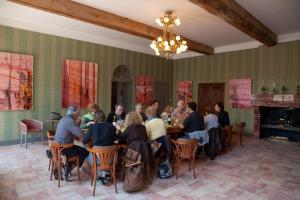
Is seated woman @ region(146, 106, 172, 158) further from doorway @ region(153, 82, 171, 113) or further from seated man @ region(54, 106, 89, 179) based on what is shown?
doorway @ region(153, 82, 171, 113)

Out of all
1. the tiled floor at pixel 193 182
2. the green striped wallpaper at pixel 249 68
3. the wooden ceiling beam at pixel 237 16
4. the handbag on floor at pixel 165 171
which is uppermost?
the wooden ceiling beam at pixel 237 16

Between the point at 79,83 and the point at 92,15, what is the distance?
8.71 ft

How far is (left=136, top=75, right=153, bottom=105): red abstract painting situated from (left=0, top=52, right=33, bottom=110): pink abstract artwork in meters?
3.93

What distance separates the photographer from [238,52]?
8.00 metres

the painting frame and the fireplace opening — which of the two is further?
the painting frame

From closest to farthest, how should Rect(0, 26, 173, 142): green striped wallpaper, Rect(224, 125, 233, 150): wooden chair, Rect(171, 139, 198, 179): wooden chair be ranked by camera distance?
Rect(171, 139, 198, 179): wooden chair < Rect(224, 125, 233, 150): wooden chair < Rect(0, 26, 173, 142): green striped wallpaper

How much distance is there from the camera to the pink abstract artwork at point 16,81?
5469mm

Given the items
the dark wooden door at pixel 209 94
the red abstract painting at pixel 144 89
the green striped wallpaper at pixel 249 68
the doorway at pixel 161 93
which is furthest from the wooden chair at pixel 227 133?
the doorway at pixel 161 93

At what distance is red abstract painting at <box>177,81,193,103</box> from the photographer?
9.52 metres

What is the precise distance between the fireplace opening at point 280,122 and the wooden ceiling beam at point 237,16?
8.11 feet

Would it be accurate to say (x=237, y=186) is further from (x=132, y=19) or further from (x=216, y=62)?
(x=216, y=62)

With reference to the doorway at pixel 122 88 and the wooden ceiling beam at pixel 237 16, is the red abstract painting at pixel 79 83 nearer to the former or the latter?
the doorway at pixel 122 88

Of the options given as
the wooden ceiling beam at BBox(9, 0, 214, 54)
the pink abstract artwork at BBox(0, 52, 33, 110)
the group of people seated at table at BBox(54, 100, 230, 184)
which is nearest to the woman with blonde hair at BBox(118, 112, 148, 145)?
the group of people seated at table at BBox(54, 100, 230, 184)


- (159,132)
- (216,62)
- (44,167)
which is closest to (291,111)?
(216,62)
